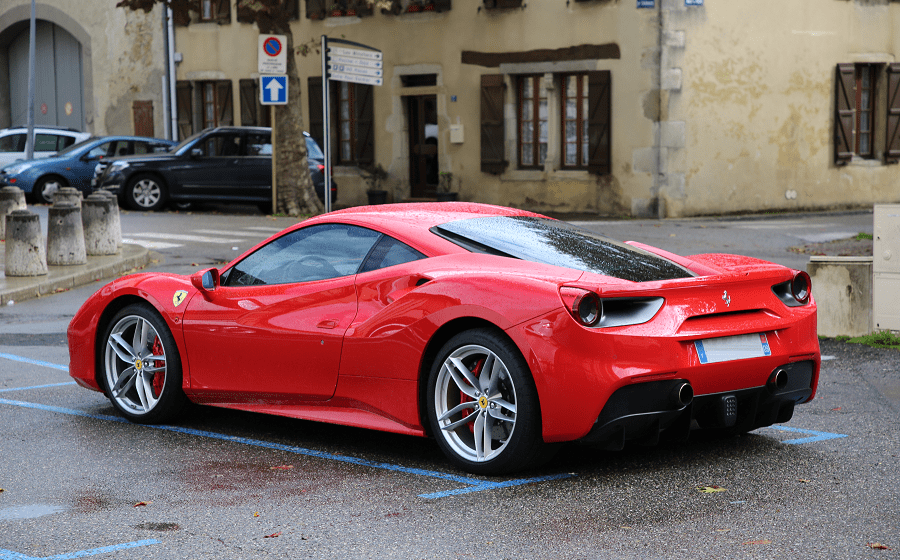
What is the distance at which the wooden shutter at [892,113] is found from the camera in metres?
24.2

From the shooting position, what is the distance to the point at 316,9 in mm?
26203

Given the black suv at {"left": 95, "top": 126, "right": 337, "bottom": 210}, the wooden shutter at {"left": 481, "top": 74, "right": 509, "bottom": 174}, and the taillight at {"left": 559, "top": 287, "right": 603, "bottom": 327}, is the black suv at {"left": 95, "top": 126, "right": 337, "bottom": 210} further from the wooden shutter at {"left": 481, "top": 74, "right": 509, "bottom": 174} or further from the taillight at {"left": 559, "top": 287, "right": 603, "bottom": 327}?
the taillight at {"left": 559, "top": 287, "right": 603, "bottom": 327}

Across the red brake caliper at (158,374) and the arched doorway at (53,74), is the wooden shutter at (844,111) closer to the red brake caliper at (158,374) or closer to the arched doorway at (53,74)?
the red brake caliper at (158,374)

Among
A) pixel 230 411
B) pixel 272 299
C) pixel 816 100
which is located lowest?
pixel 230 411

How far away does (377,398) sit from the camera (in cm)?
527

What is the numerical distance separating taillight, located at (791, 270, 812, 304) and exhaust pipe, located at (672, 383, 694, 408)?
3.17 ft

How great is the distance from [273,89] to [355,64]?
Result: 110 inches

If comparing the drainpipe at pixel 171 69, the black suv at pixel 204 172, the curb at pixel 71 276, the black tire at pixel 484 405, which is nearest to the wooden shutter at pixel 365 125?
the black suv at pixel 204 172

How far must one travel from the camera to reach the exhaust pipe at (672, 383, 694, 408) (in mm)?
4691

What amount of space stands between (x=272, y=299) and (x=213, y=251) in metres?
10.7

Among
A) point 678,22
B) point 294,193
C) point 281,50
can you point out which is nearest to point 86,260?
point 281,50

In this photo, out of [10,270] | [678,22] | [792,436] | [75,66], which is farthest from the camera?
[75,66]

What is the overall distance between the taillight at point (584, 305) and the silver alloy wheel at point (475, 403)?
0.42m

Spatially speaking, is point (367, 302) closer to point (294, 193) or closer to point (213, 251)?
point (213, 251)
